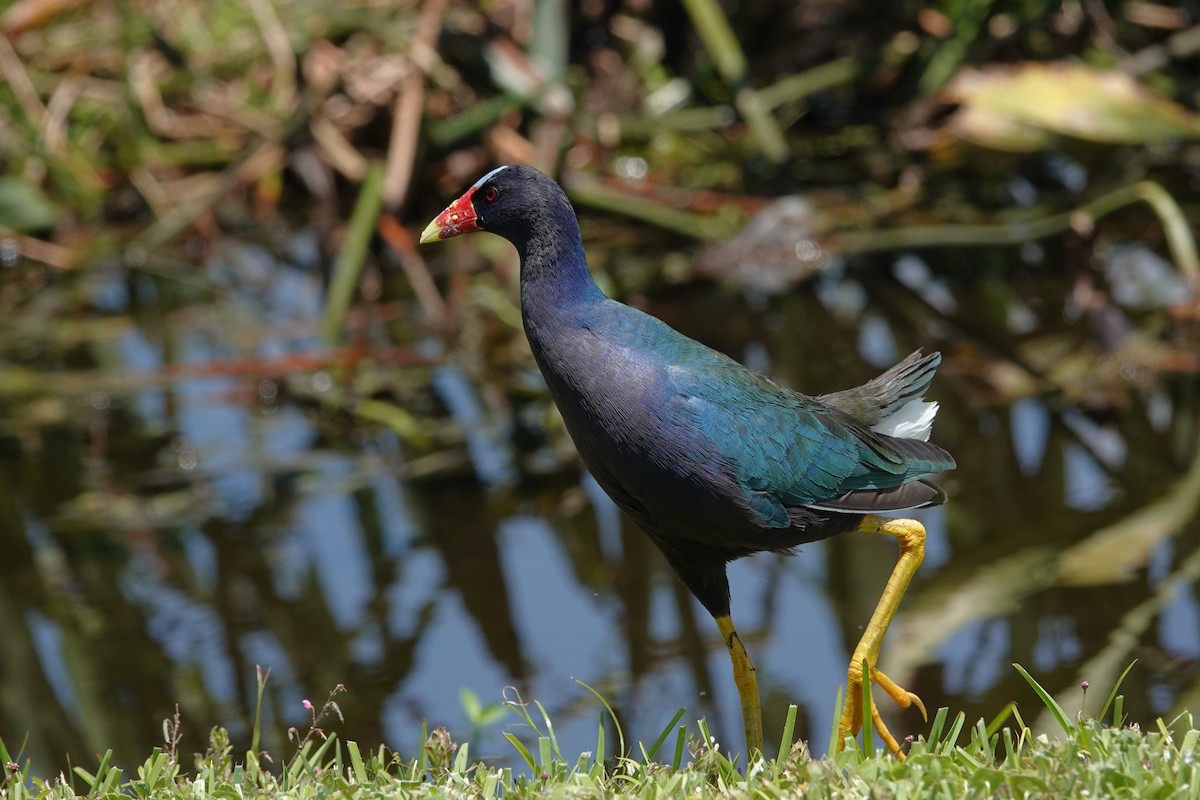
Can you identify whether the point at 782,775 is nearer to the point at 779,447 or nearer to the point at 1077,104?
the point at 779,447

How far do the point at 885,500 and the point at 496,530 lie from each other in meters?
1.77

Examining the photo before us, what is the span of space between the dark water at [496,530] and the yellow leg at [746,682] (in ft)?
1.39

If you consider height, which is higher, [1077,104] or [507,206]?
[507,206]

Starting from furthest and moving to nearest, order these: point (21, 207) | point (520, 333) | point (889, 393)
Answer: point (21, 207) < point (520, 333) < point (889, 393)

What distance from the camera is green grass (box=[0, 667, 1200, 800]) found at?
7.12 feet

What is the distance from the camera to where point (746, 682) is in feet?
9.40

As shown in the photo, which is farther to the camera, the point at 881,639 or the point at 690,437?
the point at 881,639

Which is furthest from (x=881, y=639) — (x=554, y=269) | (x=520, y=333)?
(x=520, y=333)

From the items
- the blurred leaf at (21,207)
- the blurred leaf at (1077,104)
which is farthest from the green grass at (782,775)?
the blurred leaf at (21,207)

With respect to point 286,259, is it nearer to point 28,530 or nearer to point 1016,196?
point 28,530

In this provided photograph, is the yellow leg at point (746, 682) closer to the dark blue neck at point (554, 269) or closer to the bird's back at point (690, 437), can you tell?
the bird's back at point (690, 437)

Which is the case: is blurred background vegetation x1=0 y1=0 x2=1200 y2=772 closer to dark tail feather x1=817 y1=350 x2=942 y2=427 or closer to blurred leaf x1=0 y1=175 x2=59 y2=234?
blurred leaf x1=0 y1=175 x2=59 y2=234

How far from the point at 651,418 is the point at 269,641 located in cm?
168

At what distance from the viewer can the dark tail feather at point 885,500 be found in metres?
2.82
